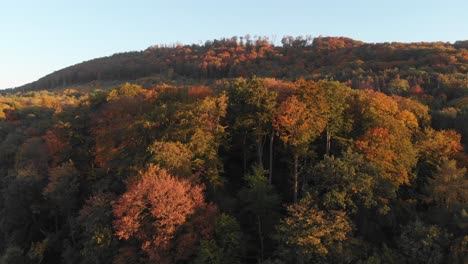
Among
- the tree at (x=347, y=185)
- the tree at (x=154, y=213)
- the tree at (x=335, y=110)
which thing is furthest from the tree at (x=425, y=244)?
the tree at (x=154, y=213)

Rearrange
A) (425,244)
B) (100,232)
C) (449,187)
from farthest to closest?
1. (449,187)
2. (100,232)
3. (425,244)

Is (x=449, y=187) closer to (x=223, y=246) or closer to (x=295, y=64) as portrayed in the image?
(x=223, y=246)

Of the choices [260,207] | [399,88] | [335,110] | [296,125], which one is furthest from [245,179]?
[399,88]

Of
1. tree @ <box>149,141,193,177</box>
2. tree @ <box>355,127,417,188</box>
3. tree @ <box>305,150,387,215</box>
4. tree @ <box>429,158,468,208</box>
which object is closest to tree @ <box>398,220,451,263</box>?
tree @ <box>305,150,387,215</box>

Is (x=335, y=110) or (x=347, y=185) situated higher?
(x=335, y=110)

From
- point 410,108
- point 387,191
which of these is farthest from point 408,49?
point 387,191

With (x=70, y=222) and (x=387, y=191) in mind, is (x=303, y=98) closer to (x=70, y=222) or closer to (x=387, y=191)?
(x=387, y=191)
